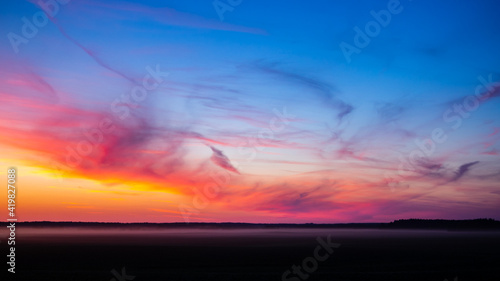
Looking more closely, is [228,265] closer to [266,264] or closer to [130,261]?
[266,264]

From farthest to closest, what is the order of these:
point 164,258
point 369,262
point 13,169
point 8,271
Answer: point 164,258 → point 369,262 → point 8,271 → point 13,169

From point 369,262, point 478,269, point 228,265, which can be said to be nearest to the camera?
point 478,269

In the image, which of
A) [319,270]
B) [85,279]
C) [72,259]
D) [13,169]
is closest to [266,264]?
[319,270]

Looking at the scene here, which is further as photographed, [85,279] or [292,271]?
[292,271]

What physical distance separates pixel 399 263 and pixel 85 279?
77.3ft

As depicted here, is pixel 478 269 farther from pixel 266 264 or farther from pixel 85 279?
pixel 85 279

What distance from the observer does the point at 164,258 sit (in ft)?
128

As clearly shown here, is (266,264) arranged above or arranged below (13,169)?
below

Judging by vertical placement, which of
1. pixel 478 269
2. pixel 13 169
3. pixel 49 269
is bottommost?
pixel 478 269

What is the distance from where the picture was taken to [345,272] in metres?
30.1

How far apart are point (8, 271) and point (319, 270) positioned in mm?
20706

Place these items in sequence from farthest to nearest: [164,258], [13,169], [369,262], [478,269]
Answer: [164,258], [369,262], [478,269], [13,169]

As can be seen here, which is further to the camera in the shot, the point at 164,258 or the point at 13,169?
the point at 164,258

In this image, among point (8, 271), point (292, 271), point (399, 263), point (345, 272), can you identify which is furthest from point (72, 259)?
point (399, 263)
